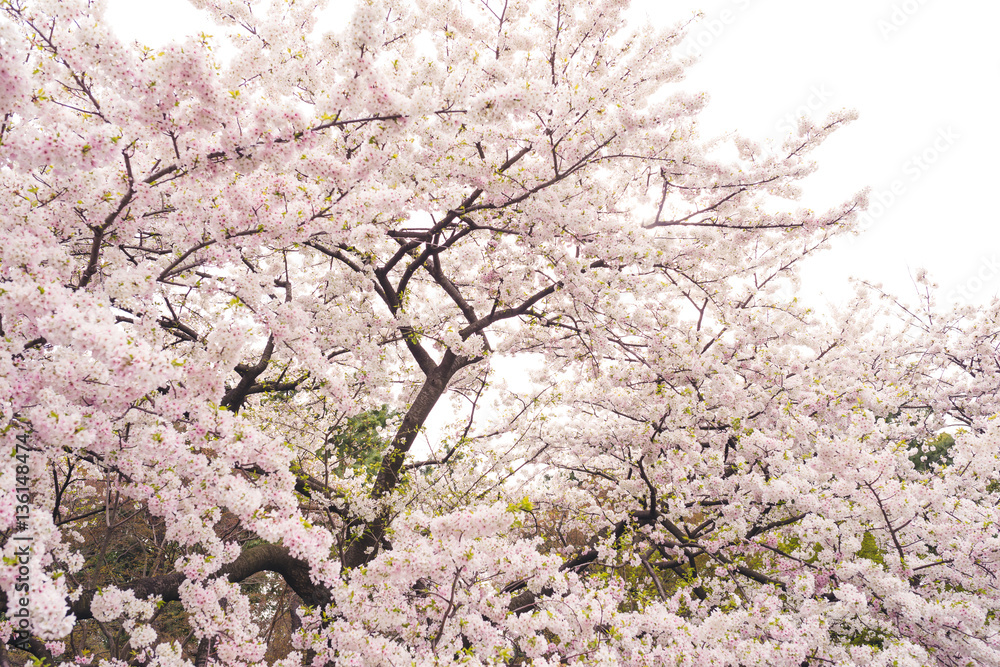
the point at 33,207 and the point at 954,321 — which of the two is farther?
the point at 954,321

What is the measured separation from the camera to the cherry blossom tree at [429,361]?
313 centimetres

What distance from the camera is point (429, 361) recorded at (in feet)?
24.6

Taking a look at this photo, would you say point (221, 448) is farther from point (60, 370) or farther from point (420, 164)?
point (420, 164)

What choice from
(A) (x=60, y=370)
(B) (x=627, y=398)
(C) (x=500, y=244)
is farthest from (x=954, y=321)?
(A) (x=60, y=370)

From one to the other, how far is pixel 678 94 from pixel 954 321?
9.73 m

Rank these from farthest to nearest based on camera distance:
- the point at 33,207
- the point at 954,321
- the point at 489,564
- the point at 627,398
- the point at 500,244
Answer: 1. the point at 954,321
2. the point at 627,398
3. the point at 500,244
4. the point at 489,564
5. the point at 33,207

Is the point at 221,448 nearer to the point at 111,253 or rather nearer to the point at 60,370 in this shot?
the point at 60,370

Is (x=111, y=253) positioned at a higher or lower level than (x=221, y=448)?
higher

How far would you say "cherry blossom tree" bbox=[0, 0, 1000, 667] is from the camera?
123 inches

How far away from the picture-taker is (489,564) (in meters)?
4.26

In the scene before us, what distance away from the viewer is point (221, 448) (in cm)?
355

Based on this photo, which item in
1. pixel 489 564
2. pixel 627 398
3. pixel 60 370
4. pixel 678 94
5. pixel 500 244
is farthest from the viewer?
pixel 627 398

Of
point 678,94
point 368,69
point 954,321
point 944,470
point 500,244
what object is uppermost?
point 954,321

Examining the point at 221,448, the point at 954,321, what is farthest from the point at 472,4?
the point at 954,321
